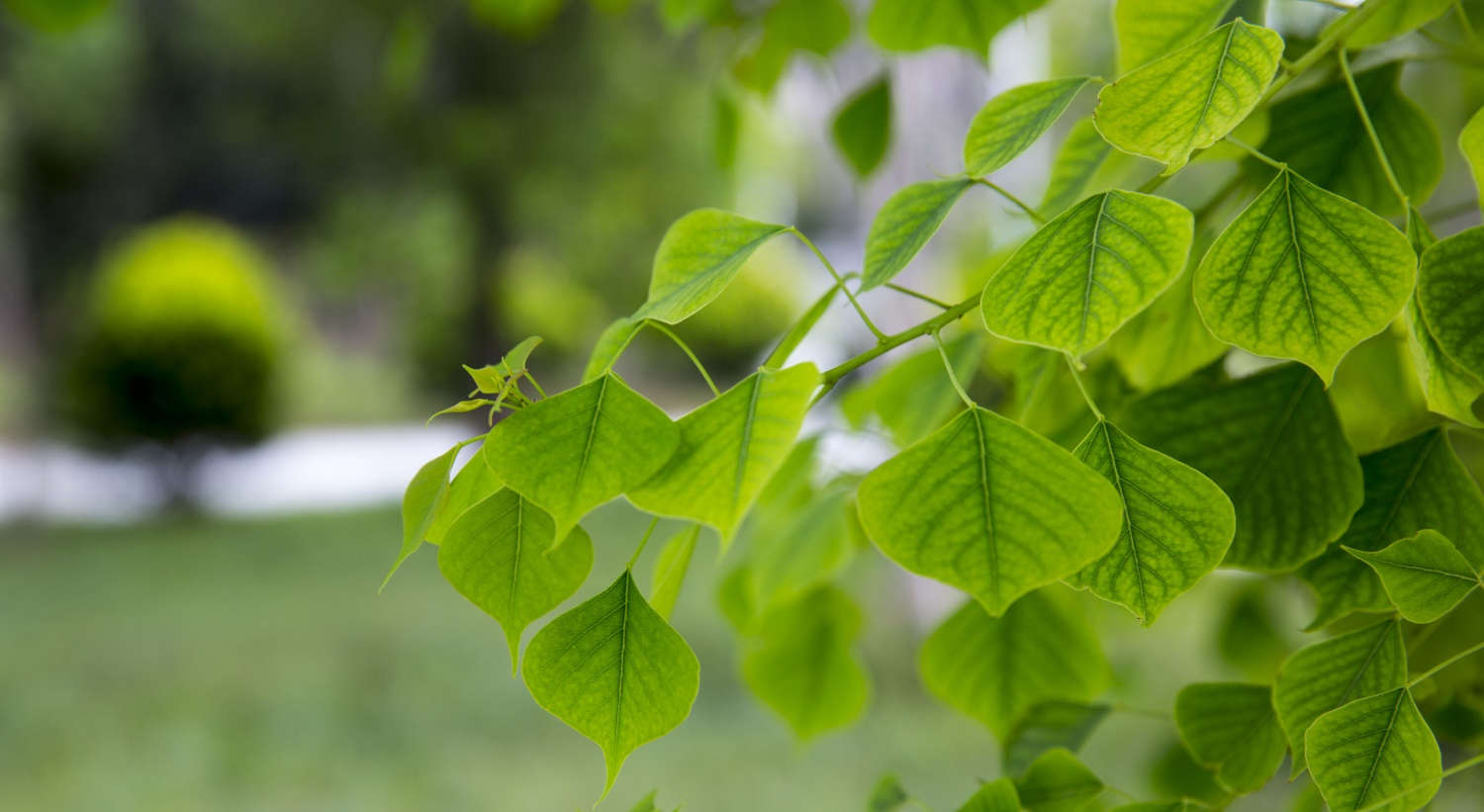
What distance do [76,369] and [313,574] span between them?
1.63 meters

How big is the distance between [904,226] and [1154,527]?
10 cm

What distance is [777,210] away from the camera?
10.6 meters

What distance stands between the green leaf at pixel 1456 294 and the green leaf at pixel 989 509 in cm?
9

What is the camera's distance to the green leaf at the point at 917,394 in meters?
0.43

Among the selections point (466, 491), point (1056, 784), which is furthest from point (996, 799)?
point (466, 491)

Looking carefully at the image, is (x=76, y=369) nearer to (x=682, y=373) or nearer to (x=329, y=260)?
(x=329, y=260)

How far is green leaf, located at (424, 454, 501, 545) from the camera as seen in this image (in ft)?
0.90

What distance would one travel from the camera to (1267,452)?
1.01 feet

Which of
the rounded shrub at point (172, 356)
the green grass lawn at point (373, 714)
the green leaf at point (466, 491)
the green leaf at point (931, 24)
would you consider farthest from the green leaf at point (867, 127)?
the rounded shrub at point (172, 356)

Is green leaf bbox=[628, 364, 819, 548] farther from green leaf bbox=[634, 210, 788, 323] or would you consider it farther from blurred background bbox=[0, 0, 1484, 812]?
blurred background bbox=[0, 0, 1484, 812]

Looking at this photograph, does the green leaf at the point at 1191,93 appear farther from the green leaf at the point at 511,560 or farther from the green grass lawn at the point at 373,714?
the green grass lawn at the point at 373,714

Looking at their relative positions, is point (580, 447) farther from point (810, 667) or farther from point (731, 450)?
point (810, 667)

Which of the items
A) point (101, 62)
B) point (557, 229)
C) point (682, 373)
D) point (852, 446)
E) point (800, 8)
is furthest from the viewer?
point (682, 373)

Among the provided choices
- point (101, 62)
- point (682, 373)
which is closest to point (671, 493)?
point (101, 62)
